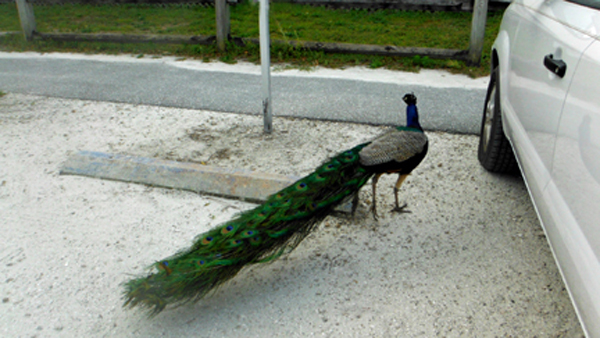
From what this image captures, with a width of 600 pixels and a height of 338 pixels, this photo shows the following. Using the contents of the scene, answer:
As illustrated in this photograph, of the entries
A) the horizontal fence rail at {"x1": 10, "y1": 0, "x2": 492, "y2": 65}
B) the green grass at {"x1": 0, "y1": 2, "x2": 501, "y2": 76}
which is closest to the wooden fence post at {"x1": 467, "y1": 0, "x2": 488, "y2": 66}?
the horizontal fence rail at {"x1": 10, "y1": 0, "x2": 492, "y2": 65}

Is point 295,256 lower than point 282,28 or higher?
lower

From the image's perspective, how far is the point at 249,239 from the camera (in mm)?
2523

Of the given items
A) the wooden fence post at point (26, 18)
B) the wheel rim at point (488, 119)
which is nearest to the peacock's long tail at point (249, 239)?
the wheel rim at point (488, 119)

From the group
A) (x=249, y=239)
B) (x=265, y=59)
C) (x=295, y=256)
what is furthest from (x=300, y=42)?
(x=249, y=239)

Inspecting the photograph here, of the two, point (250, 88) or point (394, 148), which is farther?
point (250, 88)

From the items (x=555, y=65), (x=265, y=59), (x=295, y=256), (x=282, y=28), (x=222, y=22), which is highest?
(x=555, y=65)

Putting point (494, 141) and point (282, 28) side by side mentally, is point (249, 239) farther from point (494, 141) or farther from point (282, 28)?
point (282, 28)

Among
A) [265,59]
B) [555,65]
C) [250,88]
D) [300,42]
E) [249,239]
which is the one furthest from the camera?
[300,42]

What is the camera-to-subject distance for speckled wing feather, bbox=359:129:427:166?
296 centimetres

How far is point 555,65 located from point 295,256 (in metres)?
1.77

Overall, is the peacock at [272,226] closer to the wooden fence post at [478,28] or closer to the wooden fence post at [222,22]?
the wooden fence post at [478,28]

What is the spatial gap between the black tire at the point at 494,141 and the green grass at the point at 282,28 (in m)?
3.11

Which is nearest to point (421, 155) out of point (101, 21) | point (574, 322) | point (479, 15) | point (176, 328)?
point (574, 322)

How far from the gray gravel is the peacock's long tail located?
0.27 meters
